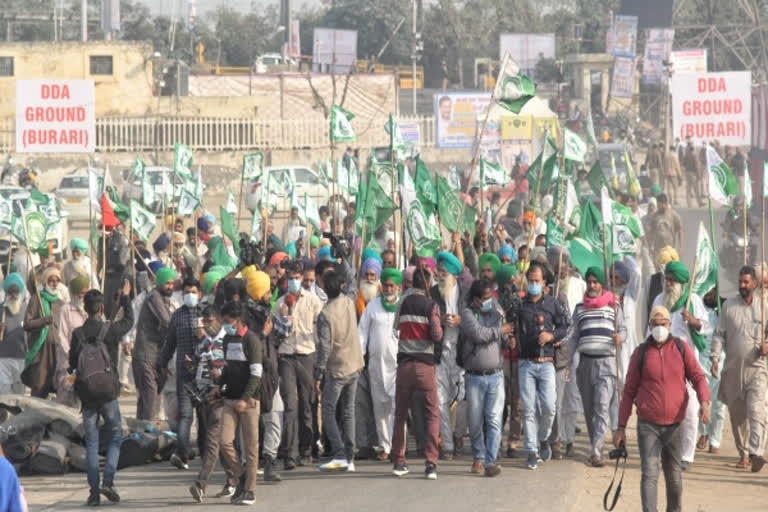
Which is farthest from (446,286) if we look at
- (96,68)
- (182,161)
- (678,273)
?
(96,68)

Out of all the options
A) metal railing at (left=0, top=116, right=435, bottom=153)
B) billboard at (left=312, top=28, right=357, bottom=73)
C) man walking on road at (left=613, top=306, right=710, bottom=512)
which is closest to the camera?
Result: man walking on road at (left=613, top=306, right=710, bottom=512)

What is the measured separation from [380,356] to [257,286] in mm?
1099

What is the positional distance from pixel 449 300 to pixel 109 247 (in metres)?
7.68

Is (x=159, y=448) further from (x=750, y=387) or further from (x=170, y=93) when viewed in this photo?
(x=170, y=93)

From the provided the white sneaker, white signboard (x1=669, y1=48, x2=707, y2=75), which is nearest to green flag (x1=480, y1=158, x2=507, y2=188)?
the white sneaker

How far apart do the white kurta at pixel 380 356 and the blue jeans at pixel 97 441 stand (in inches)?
85.2

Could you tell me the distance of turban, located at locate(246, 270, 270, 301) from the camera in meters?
12.3

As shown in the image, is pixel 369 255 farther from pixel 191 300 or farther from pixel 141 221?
pixel 141 221

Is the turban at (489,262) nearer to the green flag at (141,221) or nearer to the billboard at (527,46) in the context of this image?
the green flag at (141,221)

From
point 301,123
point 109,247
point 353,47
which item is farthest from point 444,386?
point 353,47

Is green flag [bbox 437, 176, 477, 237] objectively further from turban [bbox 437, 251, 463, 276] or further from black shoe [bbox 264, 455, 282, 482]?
black shoe [bbox 264, 455, 282, 482]

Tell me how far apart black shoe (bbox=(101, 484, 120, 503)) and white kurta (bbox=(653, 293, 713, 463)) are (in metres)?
4.15

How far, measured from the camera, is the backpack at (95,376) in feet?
36.4

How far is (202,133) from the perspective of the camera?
161 ft
